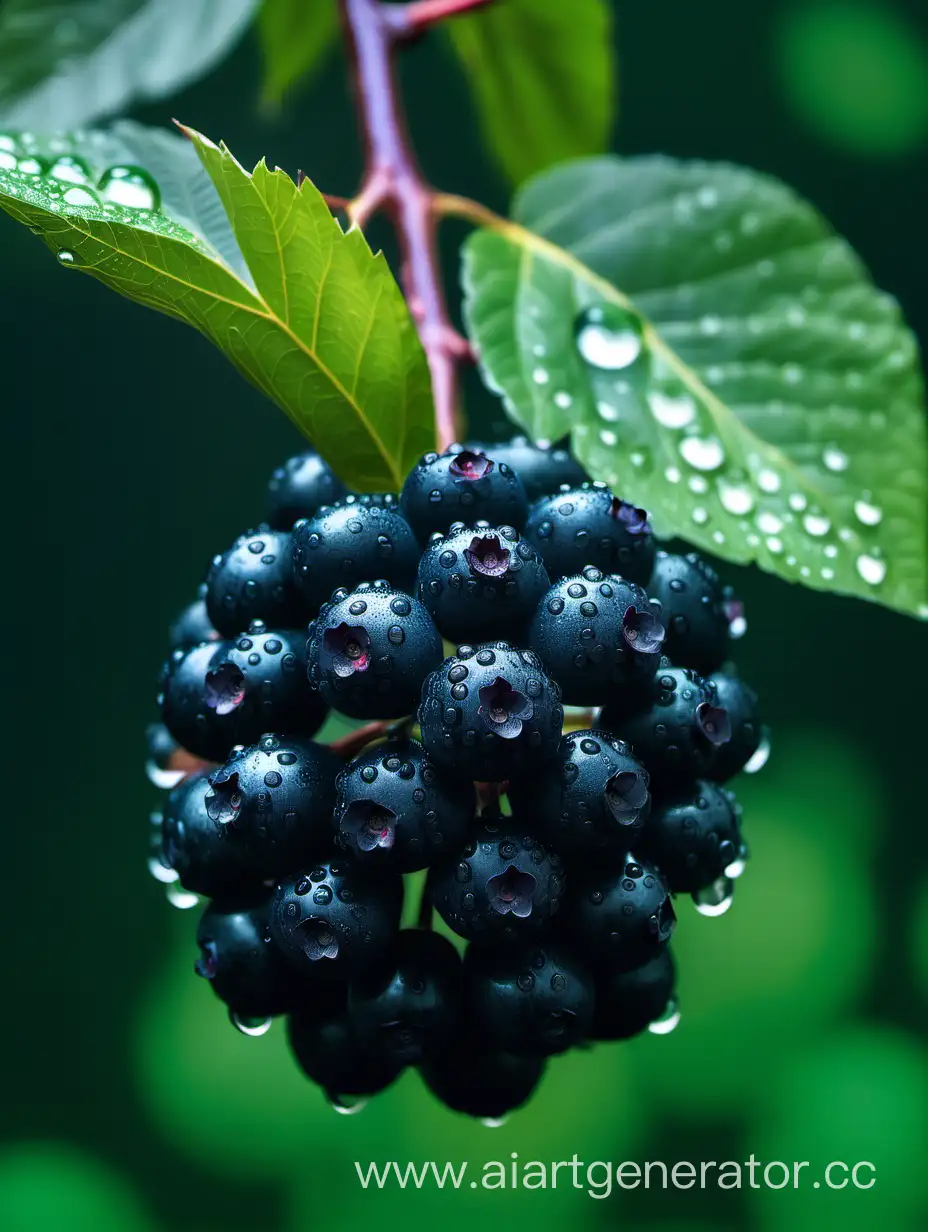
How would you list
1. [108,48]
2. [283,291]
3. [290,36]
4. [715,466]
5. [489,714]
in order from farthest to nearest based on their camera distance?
[290,36] < [108,48] < [715,466] < [283,291] < [489,714]

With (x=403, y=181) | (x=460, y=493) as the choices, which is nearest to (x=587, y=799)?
(x=460, y=493)

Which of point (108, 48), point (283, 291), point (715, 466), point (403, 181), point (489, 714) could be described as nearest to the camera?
point (489, 714)

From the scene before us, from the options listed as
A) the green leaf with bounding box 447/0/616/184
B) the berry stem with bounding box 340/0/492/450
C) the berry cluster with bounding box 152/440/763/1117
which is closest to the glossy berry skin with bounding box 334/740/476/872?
the berry cluster with bounding box 152/440/763/1117

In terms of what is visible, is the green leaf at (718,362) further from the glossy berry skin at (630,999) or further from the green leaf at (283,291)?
the glossy berry skin at (630,999)

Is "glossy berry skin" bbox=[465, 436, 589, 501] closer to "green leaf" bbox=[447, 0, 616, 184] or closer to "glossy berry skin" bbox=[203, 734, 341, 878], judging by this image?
"glossy berry skin" bbox=[203, 734, 341, 878]

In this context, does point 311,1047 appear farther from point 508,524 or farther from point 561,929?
point 508,524

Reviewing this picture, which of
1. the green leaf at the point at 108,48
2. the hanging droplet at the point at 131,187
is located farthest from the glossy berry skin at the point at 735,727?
the green leaf at the point at 108,48

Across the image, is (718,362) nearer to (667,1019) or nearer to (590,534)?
(590,534)
